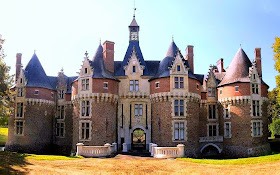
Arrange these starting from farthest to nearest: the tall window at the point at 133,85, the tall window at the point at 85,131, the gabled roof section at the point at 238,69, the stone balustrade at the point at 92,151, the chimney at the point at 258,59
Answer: the chimney at the point at 258,59 < the tall window at the point at 133,85 < the gabled roof section at the point at 238,69 < the tall window at the point at 85,131 < the stone balustrade at the point at 92,151

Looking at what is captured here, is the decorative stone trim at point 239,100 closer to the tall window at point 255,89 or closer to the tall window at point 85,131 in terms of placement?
the tall window at point 255,89

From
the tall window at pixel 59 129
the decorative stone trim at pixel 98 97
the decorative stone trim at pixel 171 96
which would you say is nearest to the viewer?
the decorative stone trim at pixel 171 96

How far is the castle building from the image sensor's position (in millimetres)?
31781

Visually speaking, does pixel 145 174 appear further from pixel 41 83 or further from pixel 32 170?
pixel 41 83

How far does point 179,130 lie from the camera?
31.3 meters

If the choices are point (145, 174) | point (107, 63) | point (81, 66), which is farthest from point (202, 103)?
point (145, 174)

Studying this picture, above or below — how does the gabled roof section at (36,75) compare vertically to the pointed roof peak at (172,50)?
below

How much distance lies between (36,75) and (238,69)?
27561 mm

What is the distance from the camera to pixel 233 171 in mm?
19562

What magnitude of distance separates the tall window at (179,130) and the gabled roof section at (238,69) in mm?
8780

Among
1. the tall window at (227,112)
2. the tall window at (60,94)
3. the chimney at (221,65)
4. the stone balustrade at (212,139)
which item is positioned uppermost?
the chimney at (221,65)

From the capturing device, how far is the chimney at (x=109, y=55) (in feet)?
115

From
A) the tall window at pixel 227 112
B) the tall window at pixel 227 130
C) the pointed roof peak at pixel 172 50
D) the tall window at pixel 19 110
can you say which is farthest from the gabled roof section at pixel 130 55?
the tall window at pixel 19 110

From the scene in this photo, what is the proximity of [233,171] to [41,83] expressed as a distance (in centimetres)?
2864
